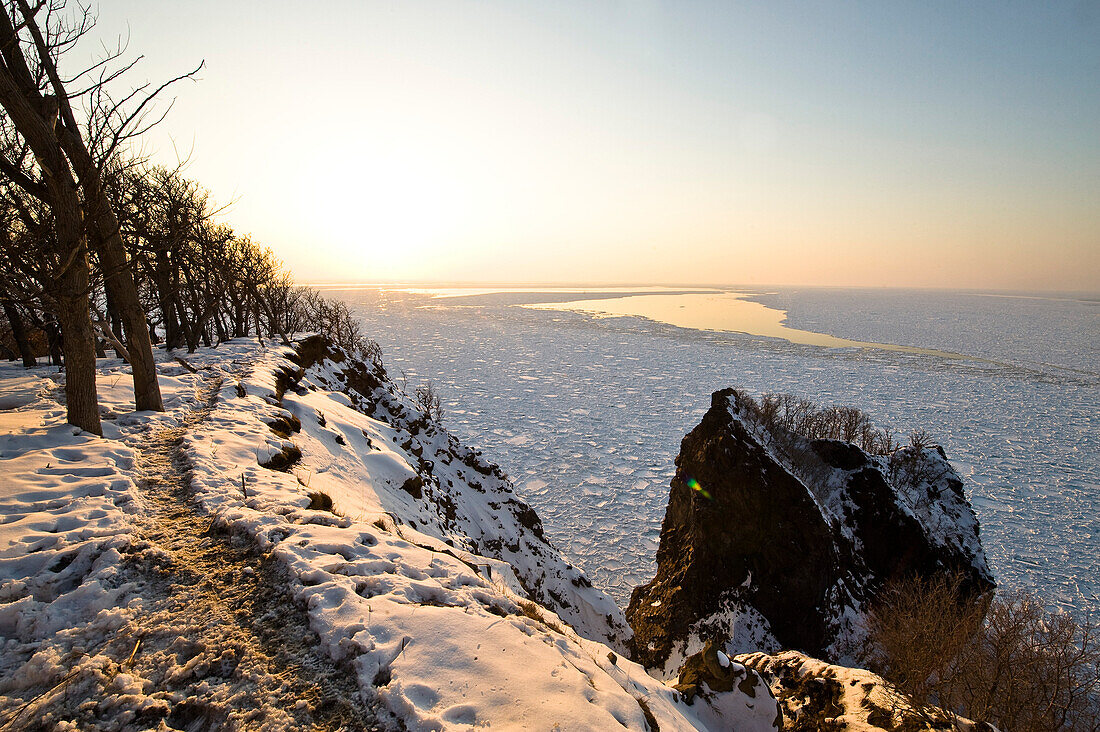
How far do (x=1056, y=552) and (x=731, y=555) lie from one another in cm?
1777

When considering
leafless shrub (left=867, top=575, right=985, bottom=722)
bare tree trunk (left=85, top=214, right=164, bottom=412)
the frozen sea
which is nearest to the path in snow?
bare tree trunk (left=85, top=214, right=164, bottom=412)

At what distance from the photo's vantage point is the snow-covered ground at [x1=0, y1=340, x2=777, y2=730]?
310cm

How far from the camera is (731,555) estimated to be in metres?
12.7

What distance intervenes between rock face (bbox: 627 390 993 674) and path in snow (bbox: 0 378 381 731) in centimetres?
1151

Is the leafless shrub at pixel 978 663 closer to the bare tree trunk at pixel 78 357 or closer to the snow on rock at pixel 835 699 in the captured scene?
the snow on rock at pixel 835 699

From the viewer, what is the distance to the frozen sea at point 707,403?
770 inches

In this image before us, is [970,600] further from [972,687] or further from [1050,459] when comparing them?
[1050,459]

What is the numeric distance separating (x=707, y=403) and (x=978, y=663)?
25.5 meters

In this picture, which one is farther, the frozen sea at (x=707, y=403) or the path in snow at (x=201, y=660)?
the frozen sea at (x=707, y=403)

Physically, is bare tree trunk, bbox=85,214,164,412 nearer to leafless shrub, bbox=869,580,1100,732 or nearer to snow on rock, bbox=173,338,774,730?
snow on rock, bbox=173,338,774,730

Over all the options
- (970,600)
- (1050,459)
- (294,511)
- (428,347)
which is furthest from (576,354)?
(294,511)

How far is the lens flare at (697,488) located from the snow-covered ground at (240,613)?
7.49 m

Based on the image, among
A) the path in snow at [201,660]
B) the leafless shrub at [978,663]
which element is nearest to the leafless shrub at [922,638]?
the leafless shrub at [978,663]

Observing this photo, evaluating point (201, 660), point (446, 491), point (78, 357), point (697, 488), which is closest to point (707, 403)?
point (697, 488)
